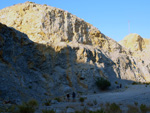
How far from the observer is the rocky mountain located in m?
17.5

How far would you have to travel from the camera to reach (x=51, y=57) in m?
25.3

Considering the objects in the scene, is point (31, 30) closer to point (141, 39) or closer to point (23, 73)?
point (23, 73)

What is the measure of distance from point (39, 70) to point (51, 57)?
3.46 metres

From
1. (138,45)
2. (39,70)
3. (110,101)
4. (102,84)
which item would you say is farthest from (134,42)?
(110,101)

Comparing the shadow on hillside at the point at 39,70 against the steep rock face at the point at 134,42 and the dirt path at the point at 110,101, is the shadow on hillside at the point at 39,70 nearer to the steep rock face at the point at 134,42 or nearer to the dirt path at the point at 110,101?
the dirt path at the point at 110,101

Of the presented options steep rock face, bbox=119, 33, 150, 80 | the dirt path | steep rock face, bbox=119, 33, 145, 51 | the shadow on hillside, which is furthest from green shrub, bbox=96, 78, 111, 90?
steep rock face, bbox=119, 33, 145, 51

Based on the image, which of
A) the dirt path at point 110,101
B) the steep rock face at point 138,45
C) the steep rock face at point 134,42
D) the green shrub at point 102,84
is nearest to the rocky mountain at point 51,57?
the green shrub at point 102,84

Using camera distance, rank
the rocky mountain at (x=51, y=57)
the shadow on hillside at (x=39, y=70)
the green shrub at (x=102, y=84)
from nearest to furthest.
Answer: the shadow on hillside at (x=39, y=70)
the rocky mountain at (x=51, y=57)
the green shrub at (x=102, y=84)

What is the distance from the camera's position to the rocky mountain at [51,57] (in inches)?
691

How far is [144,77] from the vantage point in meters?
40.9

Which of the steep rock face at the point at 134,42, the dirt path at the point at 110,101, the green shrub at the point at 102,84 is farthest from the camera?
the steep rock face at the point at 134,42

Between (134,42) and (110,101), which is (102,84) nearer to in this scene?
(110,101)

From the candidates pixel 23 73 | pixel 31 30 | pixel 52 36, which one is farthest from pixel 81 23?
pixel 23 73

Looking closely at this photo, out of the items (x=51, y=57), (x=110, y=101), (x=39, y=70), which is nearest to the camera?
(x=110, y=101)
